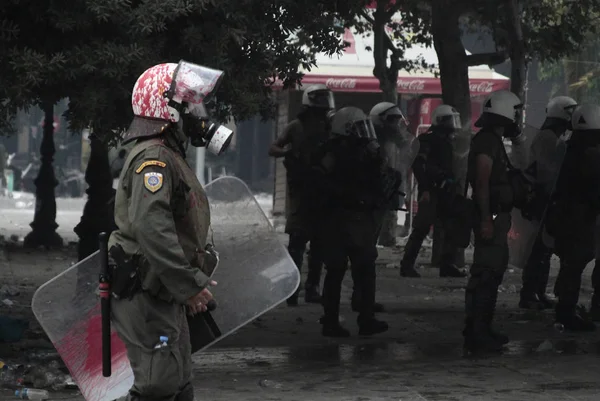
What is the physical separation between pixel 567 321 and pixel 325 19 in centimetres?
306

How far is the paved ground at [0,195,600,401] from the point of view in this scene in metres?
7.16

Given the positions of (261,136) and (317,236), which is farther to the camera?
(261,136)

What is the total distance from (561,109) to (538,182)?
0.91 m

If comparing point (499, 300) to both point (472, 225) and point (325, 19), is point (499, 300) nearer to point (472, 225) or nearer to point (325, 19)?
point (472, 225)

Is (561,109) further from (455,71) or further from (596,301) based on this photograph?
(455,71)

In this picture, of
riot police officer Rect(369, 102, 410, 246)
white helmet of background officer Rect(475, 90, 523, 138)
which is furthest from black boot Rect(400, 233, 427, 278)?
white helmet of background officer Rect(475, 90, 523, 138)

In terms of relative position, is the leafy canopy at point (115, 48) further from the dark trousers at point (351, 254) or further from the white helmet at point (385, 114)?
Answer: the white helmet at point (385, 114)

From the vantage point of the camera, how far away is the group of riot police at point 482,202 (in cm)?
830

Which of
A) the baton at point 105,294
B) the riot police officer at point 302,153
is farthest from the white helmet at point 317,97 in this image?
the baton at point 105,294

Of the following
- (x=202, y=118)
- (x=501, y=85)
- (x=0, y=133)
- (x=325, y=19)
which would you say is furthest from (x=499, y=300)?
(x=501, y=85)

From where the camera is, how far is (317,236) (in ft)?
31.5

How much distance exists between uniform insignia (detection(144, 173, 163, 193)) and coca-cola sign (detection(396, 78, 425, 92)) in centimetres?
1783

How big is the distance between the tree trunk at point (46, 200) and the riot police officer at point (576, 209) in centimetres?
771

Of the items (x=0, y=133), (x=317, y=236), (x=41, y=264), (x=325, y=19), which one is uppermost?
(x=325, y=19)
